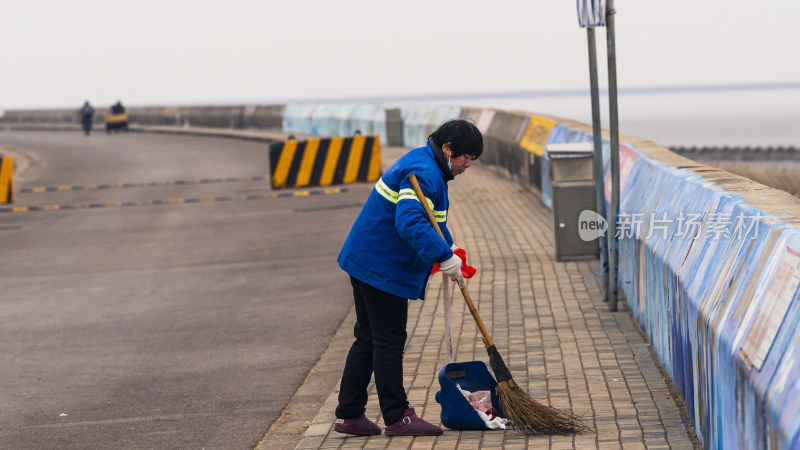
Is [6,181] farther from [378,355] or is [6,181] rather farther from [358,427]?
[378,355]

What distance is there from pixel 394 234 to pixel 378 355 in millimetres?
631

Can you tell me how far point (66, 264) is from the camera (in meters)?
13.5

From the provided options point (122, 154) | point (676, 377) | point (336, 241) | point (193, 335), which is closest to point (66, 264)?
point (336, 241)

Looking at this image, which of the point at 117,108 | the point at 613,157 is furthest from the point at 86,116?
the point at 613,157

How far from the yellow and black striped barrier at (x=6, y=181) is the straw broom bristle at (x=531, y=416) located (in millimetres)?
16455

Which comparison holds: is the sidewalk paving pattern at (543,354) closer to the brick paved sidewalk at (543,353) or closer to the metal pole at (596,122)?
the brick paved sidewalk at (543,353)

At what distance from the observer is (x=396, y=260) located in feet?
19.3

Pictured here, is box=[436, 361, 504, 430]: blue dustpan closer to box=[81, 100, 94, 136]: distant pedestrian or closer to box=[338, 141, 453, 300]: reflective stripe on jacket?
box=[338, 141, 453, 300]: reflective stripe on jacket

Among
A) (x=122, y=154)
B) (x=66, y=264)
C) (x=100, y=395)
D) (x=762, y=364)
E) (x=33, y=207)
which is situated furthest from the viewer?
(x=122, y=154)

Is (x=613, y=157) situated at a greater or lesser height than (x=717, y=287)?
greater

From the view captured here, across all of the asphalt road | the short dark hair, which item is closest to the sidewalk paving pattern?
the asphalt road

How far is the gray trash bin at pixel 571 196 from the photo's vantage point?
1145 cm

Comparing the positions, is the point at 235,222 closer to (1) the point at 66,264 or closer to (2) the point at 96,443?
(1) the point at 66,264

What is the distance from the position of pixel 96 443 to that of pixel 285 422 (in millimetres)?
1044
